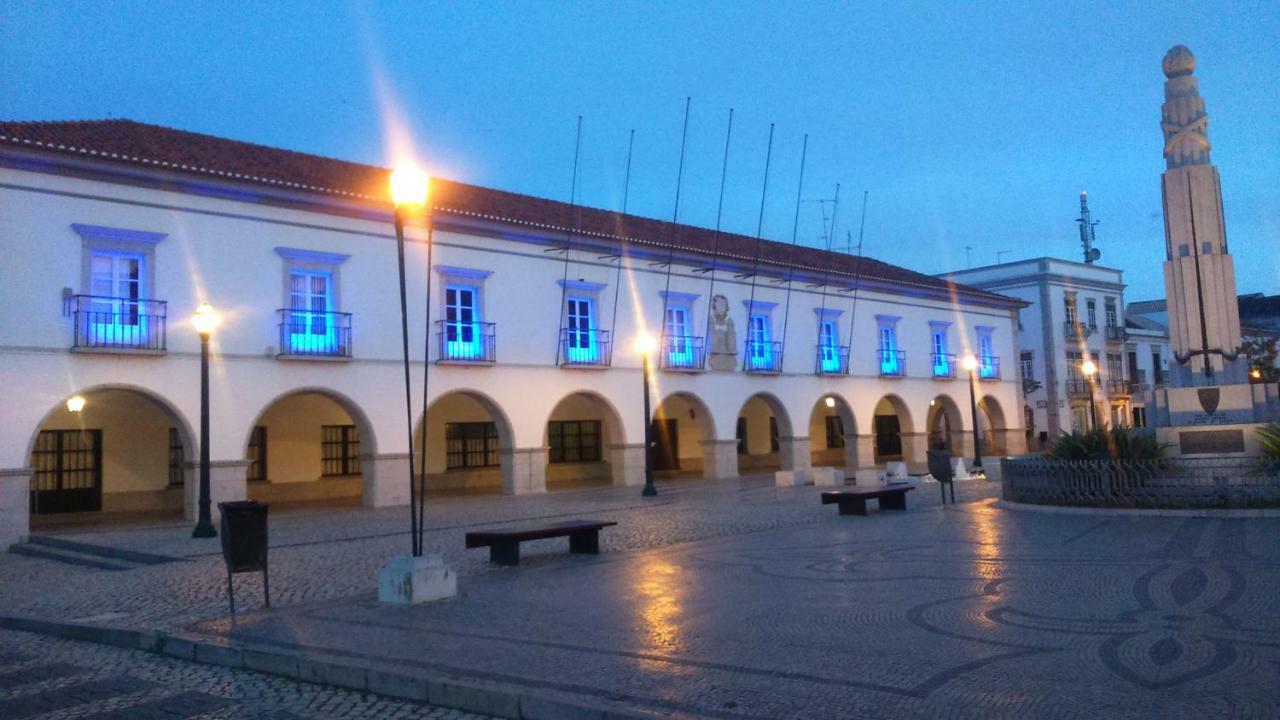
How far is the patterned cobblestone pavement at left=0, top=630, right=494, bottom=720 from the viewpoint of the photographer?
18.4 feet

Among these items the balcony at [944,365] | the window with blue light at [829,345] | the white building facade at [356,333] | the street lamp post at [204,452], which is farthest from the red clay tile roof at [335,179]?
the street lamp post at [204,452]

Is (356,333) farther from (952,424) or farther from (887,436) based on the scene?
(887,436)

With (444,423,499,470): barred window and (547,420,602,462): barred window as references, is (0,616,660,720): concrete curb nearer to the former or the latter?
(444,423,499,470): barred window

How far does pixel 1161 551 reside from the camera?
9594mm

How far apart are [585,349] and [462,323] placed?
3.58m

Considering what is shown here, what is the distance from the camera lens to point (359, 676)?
6.09 m

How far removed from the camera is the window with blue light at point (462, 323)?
21.6 m

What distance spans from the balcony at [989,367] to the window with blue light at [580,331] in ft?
57.6

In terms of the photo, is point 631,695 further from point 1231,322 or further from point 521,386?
point 521,386

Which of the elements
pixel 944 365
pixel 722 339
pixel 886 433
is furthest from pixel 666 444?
pixel 886 433

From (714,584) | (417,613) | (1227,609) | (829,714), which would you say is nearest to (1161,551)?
(1227,609)

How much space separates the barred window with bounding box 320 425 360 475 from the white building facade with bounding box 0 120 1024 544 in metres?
0.07

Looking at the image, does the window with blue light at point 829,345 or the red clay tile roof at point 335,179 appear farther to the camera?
the window with blue light at point 829,345

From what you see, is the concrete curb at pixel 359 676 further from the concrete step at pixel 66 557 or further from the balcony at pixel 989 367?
the balcony at pixel 989 367
